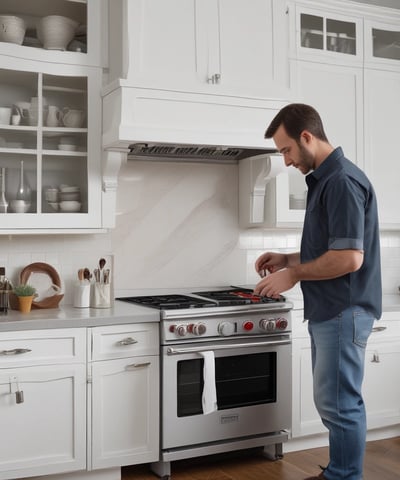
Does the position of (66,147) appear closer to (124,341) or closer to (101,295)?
(101,295)

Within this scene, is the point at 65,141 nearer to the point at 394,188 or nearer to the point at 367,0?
the point at 394,188

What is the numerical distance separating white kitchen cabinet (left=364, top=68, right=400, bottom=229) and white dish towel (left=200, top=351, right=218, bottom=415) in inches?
61.7

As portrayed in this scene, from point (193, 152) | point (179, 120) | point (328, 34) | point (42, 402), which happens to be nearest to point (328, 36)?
point (328, 34)

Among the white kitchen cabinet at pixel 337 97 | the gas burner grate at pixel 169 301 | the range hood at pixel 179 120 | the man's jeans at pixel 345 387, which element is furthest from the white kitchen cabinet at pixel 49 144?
the man's jeans at pixel 345 387

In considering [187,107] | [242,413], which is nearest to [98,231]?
[187,107]

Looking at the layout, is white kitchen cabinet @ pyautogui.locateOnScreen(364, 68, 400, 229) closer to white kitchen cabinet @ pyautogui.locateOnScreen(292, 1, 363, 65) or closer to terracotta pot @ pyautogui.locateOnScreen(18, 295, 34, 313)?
white kitchen cabinet @ pyautogui.locateOnScreen(292, 1, 363, 65)

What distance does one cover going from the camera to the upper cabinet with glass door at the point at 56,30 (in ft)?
11.3

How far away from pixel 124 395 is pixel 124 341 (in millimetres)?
261

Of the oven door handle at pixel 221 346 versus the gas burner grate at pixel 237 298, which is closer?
the oven door handle at pixel 221 346

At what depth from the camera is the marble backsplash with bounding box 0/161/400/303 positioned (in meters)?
3.75

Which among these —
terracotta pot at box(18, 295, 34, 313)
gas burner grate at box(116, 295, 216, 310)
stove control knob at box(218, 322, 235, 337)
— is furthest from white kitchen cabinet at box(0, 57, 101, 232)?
stove control knob at box(218, 322, 235, 337)

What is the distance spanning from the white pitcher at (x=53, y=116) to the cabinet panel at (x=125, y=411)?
124cm

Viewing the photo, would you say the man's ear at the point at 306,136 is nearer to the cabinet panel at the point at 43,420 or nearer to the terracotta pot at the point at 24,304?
the cabinet panel at the point at 43,420

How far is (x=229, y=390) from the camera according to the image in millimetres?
3518
